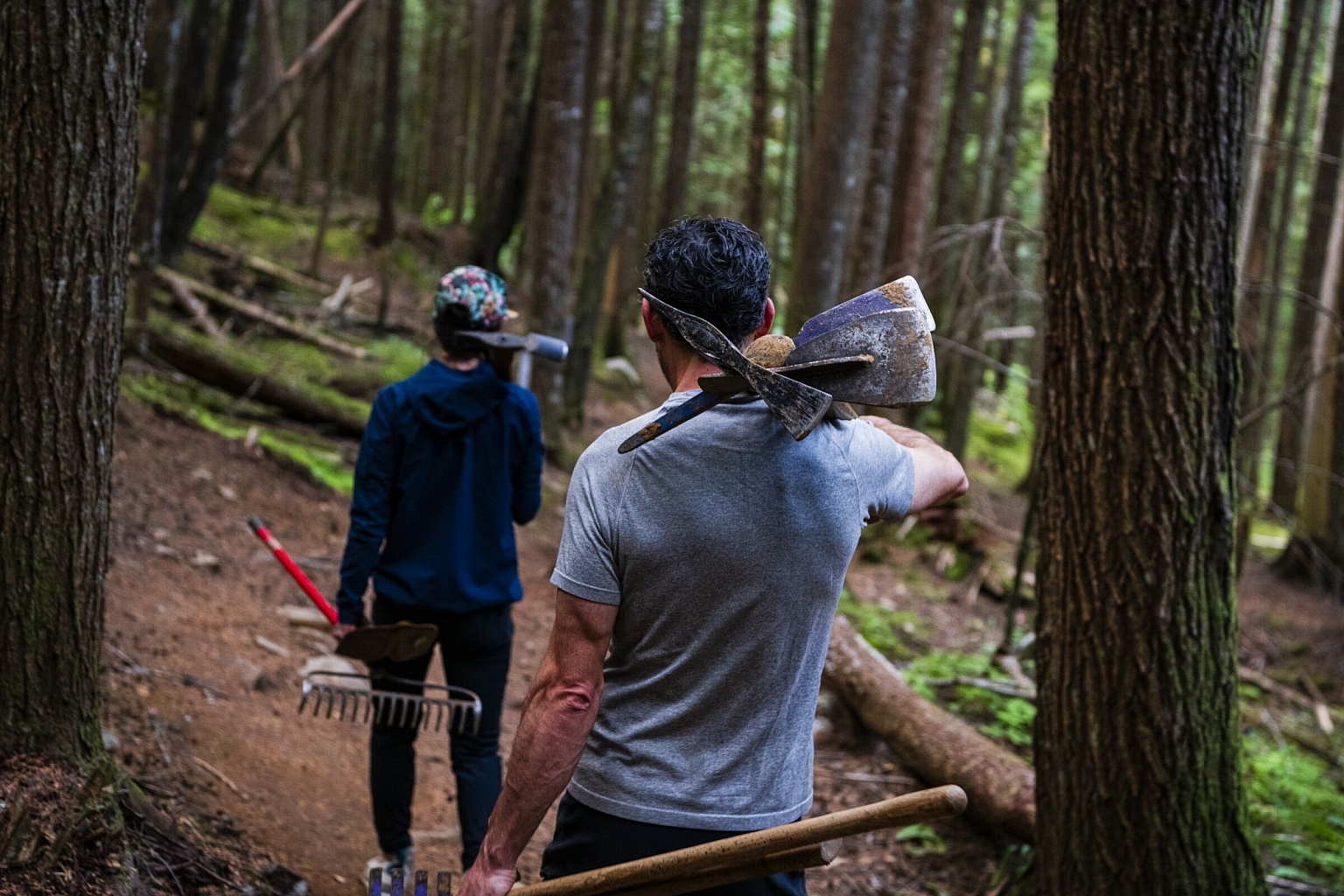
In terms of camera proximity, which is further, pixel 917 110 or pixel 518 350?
pixel 917 110

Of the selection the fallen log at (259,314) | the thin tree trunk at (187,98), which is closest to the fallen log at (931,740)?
the fallen log at (259,314)

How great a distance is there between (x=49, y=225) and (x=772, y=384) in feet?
7.94

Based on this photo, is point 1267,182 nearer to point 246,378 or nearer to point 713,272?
point 246,378

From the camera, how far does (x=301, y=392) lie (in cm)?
1053

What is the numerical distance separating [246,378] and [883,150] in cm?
701

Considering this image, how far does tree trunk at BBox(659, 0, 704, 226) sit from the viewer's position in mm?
15758

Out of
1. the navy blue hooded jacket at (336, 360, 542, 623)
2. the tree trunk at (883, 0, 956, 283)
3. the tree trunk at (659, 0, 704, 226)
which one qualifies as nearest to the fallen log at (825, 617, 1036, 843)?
the navy blue hooded jacket at (336, 360, 542, 623)

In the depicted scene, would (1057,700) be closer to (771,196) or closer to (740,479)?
(740,479)

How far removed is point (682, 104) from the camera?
16594mm

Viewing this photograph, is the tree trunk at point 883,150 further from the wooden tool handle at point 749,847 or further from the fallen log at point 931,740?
the wooden tool handle at point 749,847

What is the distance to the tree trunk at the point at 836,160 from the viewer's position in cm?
875

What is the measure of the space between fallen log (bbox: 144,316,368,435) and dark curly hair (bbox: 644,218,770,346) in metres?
8.62

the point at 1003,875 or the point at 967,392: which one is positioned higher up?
the point at 967,392

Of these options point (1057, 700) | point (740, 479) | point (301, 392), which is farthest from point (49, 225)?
point (301, 392)
